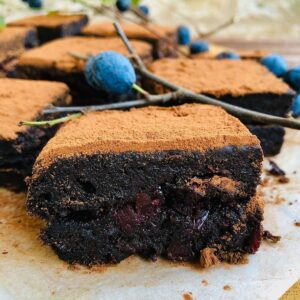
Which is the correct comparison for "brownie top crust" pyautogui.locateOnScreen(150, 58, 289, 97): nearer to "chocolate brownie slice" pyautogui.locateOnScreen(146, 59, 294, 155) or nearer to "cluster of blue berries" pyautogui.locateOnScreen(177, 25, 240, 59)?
"chocolate brownie slice" pyautogui.locateOnScreen(146, 59, 294, 155)

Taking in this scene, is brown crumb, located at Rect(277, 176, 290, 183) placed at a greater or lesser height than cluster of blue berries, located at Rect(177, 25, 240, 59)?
lesser

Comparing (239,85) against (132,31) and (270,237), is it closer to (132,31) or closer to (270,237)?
(270,237)

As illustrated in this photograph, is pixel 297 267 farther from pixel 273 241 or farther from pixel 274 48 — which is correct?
pixel 274 48

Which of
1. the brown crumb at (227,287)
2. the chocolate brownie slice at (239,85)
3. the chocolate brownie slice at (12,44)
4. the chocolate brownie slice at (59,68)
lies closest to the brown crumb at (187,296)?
the brown crumb at (227,287)


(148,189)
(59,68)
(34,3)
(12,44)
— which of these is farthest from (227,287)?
(34,3)

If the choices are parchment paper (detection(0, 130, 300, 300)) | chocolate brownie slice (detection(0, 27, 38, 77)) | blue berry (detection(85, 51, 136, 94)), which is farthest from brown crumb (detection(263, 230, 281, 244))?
chocolate brownie slice (detection(0, 27, 38, 77))

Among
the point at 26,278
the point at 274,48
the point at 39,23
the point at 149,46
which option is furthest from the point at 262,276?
the point at 274,48
